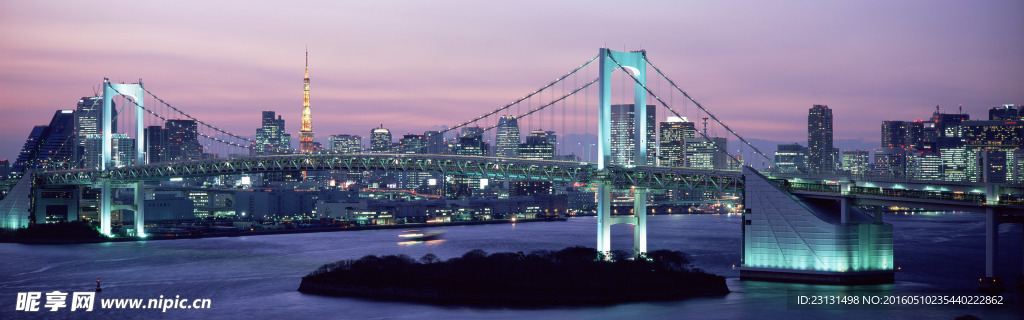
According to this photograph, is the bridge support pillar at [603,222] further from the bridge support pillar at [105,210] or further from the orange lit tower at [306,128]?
the orange lit tower at [306,128]

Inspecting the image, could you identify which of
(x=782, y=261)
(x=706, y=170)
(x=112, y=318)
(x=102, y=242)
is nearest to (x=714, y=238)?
(x=706, y=170)

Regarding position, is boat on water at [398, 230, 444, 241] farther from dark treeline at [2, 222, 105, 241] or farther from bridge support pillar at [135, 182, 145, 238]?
dark treeline at [2, 222, 105, 241]

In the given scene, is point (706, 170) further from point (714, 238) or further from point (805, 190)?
point (714, 238)

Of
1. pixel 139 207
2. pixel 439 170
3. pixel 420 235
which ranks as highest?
pixel 439 170

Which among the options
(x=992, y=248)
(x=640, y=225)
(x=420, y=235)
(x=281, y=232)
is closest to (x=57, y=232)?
(x=281, y=232)

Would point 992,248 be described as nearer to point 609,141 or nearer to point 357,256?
point 609,141

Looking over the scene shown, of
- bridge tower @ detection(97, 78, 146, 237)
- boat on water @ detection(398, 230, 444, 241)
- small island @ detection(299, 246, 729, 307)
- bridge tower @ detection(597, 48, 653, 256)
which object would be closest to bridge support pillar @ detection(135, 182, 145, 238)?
bridge tower @ detection(97, 78, 146, 237)
